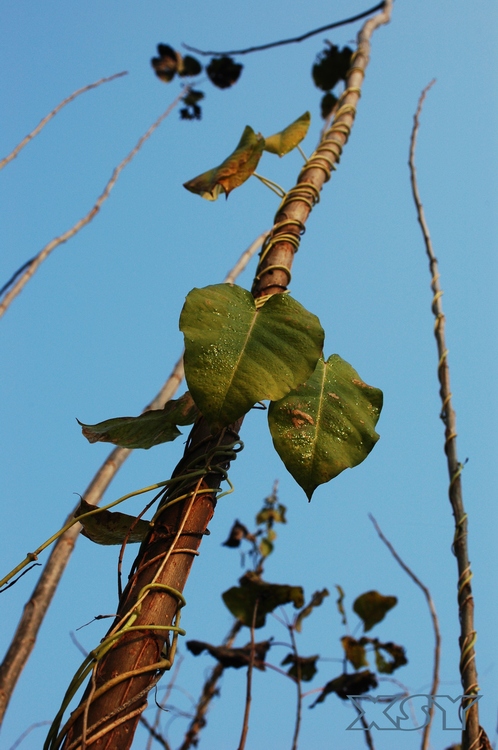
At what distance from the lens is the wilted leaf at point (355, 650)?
149 centimetres

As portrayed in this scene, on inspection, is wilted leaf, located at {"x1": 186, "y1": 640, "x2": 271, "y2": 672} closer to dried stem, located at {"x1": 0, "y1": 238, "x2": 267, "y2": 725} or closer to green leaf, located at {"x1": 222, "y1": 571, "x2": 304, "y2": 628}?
green leaf, located at {"x1": 222, "y1": 571, "x2": 304, "y2": 628}

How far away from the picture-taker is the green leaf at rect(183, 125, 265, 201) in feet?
3.72

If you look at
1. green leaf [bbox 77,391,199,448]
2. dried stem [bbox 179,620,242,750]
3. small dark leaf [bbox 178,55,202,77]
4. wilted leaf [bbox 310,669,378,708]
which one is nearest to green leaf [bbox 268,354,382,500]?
green leaf [bbox 77,391,199,448]

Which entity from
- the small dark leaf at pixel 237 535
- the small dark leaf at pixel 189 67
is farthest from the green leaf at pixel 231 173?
the small dark leaf at pixel 189 67

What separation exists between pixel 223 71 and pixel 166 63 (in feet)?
1.37

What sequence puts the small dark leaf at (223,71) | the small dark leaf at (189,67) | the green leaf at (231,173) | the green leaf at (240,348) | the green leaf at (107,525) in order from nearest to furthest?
the green leaf at (240,348)
the green leaf at (107,525)
the green leaf at (231,173)
the small dark leaf at (223,71)
the small dark leaf at (189,67)

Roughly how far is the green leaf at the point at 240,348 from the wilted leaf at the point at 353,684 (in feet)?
3.09

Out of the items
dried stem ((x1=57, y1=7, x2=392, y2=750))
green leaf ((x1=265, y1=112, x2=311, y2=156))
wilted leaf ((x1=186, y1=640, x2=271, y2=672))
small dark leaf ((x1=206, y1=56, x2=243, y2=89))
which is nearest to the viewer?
dried stem ((x1=57, y1=7, x2=392, y2=750))

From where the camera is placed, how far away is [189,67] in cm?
286

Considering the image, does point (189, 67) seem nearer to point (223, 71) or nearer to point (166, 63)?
point (166, 63)

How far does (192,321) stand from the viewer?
71 cm

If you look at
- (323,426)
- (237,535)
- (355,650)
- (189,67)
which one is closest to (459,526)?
(323,426)

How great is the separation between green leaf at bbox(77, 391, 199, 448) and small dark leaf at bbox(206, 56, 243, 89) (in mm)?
2155

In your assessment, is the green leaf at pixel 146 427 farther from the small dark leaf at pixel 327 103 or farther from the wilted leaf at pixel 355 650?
the small dark leaf at pixel 327 103
